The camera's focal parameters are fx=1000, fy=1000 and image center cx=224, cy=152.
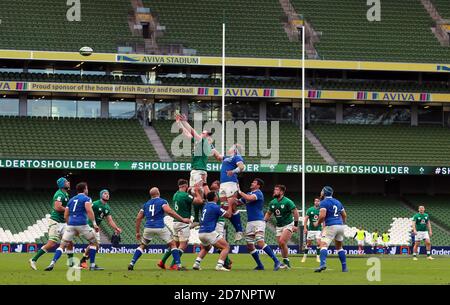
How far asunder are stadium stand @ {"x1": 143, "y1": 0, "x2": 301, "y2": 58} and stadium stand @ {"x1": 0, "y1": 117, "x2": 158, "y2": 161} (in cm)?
643

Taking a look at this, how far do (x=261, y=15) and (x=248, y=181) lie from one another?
1196 centimetres

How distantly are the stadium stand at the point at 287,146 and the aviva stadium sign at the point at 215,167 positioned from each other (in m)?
0.93

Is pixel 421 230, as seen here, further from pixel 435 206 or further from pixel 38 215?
pixel 38 215

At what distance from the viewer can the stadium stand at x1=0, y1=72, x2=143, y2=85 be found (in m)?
A: 59.9

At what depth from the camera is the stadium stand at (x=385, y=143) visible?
6188 cm

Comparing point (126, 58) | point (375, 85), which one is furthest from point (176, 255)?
point (375, 85)
